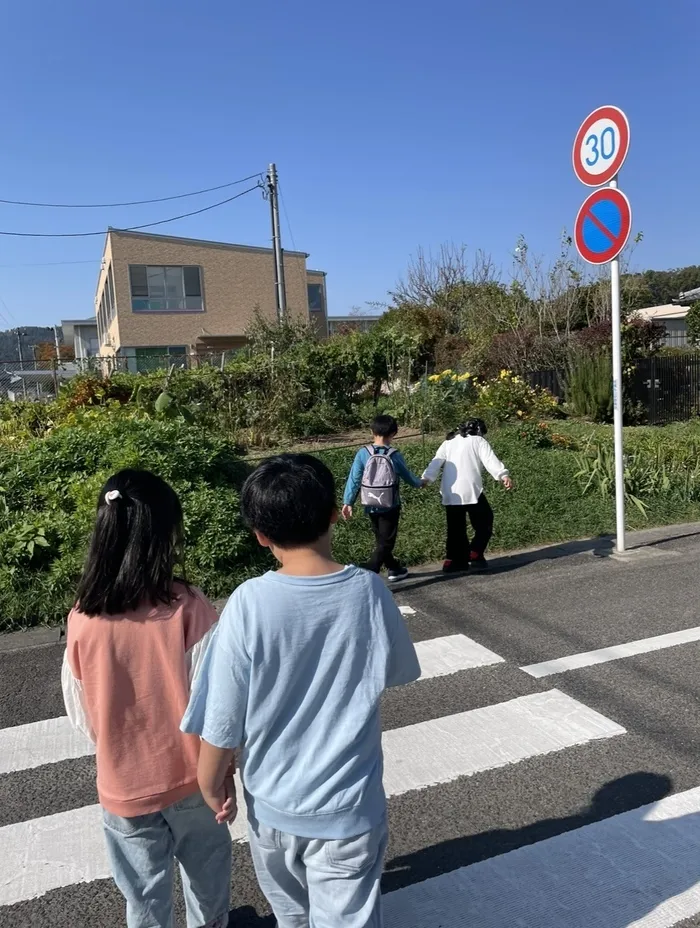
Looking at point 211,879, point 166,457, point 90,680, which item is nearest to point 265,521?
point 90,680

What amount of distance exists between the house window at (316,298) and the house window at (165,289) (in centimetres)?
699

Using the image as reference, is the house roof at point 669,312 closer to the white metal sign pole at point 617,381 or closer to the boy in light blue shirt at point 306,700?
the white metal sign pole at point 617,381

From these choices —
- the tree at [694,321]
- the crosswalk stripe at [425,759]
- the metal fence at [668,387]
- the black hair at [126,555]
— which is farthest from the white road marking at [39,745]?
the tree at [694,321]

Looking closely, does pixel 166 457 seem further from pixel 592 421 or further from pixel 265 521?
pixel 592 421

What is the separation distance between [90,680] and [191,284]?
3375cm

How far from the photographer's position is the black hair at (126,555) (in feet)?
6.91

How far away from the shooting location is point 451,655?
4930 mm

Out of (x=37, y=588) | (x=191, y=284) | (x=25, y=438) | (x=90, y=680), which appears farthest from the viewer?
(x=191, y=284)

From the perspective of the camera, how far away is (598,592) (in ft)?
20.2

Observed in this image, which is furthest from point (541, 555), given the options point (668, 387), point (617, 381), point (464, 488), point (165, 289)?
point (165, 289)

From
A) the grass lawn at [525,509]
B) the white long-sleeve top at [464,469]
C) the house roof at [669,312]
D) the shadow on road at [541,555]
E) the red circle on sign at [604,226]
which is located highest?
the house roof at [669,312]

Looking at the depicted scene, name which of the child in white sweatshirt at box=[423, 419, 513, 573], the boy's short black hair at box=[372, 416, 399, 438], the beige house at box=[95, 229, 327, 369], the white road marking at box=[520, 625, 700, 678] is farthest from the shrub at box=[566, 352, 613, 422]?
the beige house at box=[95, 229, 327, 369]

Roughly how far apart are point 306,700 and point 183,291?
34012 mm

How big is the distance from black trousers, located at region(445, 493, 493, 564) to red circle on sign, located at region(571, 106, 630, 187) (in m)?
3.11
